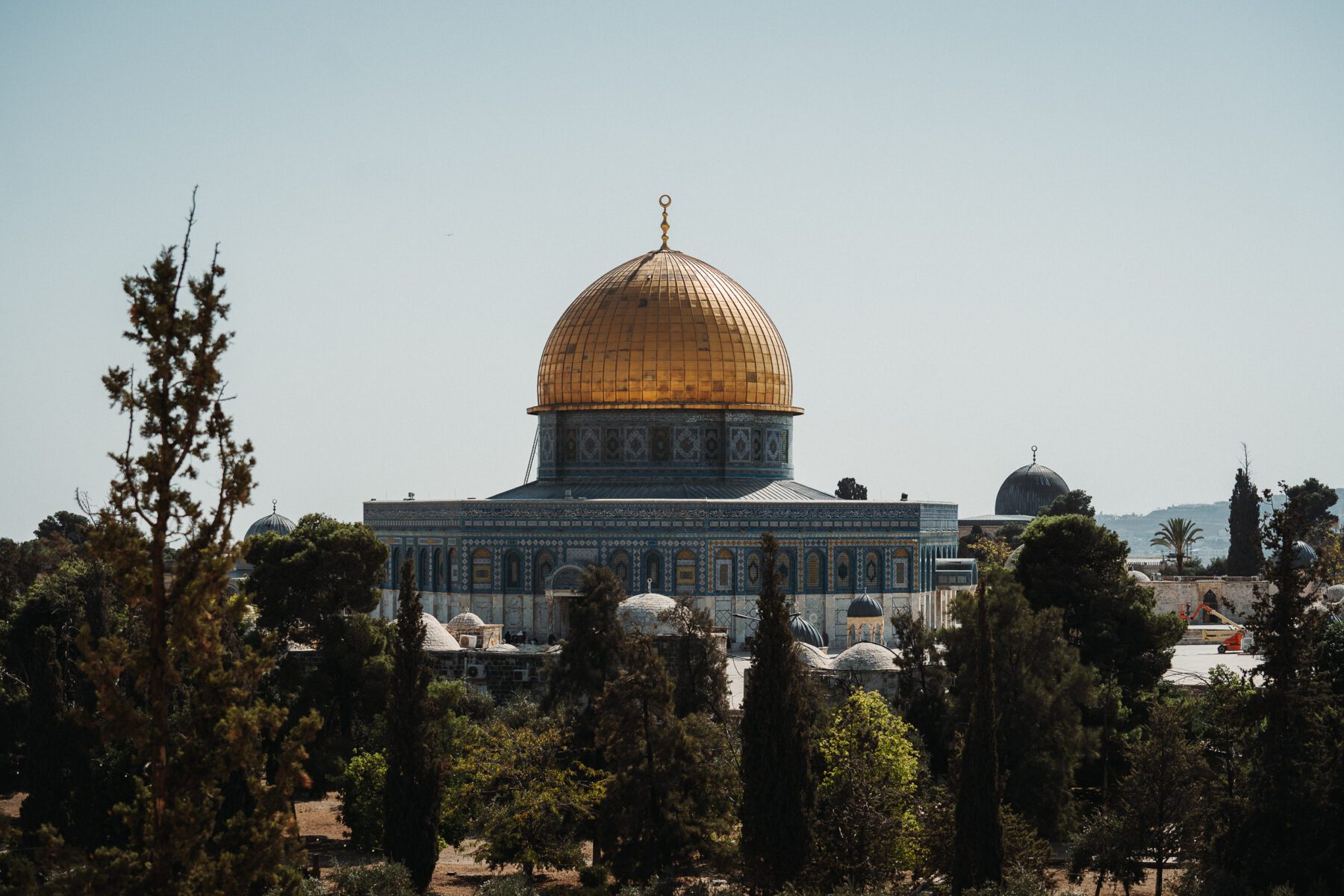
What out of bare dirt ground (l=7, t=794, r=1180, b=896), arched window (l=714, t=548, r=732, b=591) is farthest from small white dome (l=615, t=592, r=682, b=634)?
bare dirt ground (l=7, t=794, r=1180, b=896)

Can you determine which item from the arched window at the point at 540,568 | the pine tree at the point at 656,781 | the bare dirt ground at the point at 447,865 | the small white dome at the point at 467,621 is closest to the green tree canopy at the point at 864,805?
the pine tree at the point at 656,781

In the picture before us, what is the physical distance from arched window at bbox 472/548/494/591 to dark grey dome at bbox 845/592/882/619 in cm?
958

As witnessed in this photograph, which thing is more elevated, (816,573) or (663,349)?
(663,349)

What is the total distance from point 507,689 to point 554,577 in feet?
28.0

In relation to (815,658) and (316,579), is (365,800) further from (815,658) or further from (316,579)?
(815,658)

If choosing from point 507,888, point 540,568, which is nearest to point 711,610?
point 540,568

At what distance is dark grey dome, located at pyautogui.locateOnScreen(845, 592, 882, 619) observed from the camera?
152 ft

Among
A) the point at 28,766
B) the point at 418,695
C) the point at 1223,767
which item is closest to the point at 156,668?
the point at 418,695

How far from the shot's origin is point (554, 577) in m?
45.9

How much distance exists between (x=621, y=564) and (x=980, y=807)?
23.1 metres

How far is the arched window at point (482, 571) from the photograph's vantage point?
1875 inches

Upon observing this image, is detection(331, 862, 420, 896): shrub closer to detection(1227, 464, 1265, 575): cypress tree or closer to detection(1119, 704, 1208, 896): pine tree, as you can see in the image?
detection(1119, 704, 1208, 896): pine tree

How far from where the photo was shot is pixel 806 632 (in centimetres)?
4378

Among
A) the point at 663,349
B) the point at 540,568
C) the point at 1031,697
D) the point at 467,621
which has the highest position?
the point at 663,349
